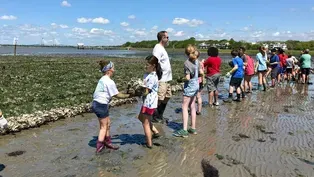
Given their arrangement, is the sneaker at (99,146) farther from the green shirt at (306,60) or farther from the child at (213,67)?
the green shirt at (306,60)

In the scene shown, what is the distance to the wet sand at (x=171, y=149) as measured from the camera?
5973mm

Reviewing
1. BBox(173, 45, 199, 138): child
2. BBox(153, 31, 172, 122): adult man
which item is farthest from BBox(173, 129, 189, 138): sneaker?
BBox(153, 31, 172, 122): adult man

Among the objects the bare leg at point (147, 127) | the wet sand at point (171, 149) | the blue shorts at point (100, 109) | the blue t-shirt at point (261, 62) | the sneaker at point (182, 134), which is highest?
the blue t-shirt at point (261, 62)

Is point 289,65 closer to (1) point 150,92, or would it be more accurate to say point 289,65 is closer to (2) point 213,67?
(2) point 213,67

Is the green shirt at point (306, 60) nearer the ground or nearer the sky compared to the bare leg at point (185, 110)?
nearer the sky

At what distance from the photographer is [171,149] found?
282 inches

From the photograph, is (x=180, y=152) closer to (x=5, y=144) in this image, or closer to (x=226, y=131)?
(x=226, y=131)

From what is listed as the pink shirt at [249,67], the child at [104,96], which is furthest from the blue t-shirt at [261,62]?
the child at [104,96]

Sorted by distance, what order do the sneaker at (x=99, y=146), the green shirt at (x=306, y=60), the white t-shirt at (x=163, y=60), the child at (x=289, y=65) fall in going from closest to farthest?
the sneaker at (x=99, y=146)
the white t-shirt at (x=163, y=60)
the green shirt at (x=306, y=60)
the child at (x=289, y=65)

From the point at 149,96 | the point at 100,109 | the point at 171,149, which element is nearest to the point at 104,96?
the point at 100,109

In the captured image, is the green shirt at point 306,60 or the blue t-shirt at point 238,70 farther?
the green shirt at point 306,60

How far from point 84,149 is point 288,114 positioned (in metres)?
7.36

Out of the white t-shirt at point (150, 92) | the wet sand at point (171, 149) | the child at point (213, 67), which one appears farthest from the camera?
the child at point (213, 67)

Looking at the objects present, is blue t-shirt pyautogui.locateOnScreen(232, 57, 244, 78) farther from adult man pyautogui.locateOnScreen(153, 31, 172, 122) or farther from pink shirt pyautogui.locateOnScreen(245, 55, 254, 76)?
adult man pyautogui.locateOnScreen(153, 31, 172, 122)
